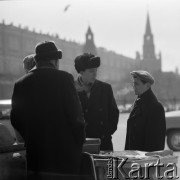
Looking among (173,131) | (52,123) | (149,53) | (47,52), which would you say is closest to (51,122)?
(52,123)

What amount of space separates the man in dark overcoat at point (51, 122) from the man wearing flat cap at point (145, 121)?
1302mm

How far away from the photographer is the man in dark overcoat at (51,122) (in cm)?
317

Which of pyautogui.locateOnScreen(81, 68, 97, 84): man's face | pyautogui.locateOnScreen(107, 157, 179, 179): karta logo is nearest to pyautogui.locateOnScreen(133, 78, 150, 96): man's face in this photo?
pyautogui.locateOnScreen(81, 68, 97, 84): man's face

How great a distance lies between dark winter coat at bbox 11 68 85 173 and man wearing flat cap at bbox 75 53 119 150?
108 centimetres

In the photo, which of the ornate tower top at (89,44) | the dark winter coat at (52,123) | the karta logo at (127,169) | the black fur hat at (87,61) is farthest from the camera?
the ornate tower top at (89,44)

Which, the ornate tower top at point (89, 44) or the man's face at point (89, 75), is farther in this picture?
the ornate tower top at point (89, 44)

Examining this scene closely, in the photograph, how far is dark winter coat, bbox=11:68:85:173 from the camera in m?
3.17

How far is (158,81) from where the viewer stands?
75.9 m

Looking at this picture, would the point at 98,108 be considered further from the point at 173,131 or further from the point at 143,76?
the point at 173,131

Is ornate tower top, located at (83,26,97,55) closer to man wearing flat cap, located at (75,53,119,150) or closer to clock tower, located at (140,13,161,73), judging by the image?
clock tower, located at (140,13,161,73)

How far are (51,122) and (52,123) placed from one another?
0.01 meters

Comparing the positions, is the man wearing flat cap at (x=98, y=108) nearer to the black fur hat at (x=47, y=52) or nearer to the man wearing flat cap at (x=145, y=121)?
the man wearing flat cap at (x=145, y=121)

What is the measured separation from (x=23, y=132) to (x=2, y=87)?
75.9m

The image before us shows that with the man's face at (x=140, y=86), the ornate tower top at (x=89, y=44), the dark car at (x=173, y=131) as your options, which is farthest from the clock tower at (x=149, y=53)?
the man's face at (x=140, y=86)
